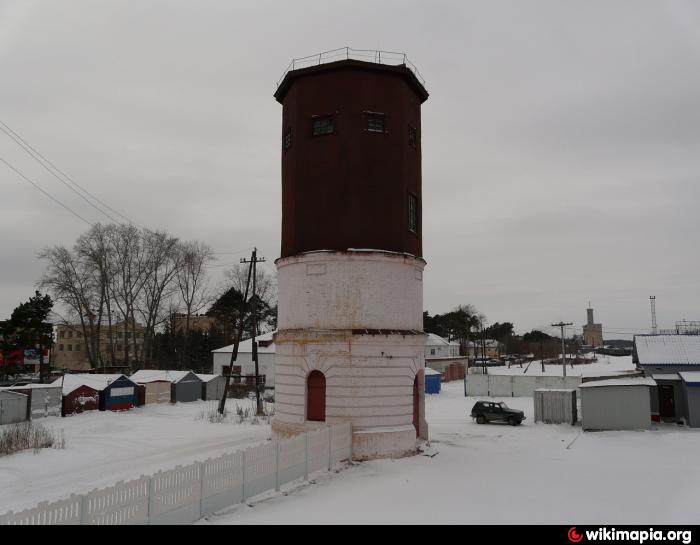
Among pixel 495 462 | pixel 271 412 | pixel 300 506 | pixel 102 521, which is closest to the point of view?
pixel 102 521

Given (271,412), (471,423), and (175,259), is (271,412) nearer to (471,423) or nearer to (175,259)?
(471,423)

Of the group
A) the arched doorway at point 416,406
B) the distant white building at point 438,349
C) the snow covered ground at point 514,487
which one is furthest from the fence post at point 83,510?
the distant white building at point 438,349

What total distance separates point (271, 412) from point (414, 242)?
20056 millimetres

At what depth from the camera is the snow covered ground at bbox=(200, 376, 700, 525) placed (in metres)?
13.5

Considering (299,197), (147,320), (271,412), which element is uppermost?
(299,197)

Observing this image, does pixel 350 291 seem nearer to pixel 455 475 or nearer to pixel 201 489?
pixel 455 475

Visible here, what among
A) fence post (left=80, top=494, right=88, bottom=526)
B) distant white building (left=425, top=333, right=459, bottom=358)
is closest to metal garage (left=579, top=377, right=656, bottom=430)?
fence post (left=80, top=494, right=88, bottom=526)

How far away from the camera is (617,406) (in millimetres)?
28594

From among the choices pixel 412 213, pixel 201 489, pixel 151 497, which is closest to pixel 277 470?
pixel 201 489

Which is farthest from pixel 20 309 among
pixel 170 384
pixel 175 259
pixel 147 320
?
pixel 170 384

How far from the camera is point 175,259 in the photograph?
201 feet

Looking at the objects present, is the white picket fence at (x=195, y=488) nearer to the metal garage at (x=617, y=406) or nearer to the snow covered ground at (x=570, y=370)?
the metal garage at (x=617, y=406)

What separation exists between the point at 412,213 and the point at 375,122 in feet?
14.5
